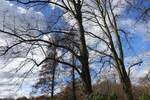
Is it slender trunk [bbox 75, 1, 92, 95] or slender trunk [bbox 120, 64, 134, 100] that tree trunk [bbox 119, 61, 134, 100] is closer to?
slender trunk [bbox 120, 64, 134, 100]

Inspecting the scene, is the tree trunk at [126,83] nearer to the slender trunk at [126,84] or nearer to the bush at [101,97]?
the slender trunk at [126,84]

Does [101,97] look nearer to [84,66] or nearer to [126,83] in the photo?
[84,66]

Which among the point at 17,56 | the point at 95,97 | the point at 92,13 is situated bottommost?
the point at 95,97

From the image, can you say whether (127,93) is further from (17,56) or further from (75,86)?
(75,86)

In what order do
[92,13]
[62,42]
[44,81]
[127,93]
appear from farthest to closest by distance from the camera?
[44,81], [92,13], [127,93], [62,42]

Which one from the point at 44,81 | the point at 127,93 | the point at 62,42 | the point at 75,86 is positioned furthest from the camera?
the point at 44,81

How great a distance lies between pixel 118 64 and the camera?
25.8m

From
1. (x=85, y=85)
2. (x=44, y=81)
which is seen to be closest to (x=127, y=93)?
(x=85, y=85)

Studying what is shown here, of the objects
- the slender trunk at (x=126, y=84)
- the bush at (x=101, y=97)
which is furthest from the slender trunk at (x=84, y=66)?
the slender trunk at (x=126, y=84)

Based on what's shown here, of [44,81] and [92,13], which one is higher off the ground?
[92,13]

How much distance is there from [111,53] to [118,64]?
1.01m

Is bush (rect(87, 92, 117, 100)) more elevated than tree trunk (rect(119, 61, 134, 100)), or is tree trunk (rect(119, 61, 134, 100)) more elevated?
tree trunk (rect(119, 61, 134, 100))

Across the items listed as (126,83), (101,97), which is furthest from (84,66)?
(126,83)

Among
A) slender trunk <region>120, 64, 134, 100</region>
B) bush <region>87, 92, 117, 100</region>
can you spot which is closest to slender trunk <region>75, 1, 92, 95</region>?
bush <region>87, 92, 117, 100</region>
